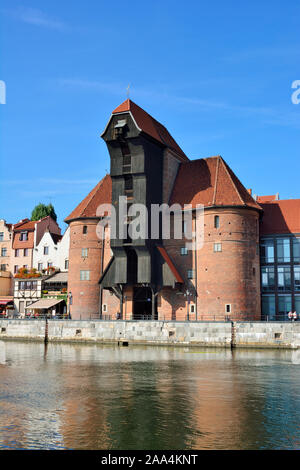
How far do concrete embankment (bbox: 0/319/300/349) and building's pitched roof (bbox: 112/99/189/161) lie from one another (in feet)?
65.3

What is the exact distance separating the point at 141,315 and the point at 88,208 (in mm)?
15198

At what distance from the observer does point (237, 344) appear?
143 feet

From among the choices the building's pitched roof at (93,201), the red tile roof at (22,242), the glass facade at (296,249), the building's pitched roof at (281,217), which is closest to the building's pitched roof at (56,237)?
the red tile roof at (22,242)

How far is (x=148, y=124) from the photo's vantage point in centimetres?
5381

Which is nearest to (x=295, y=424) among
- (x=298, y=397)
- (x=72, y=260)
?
(x=298, y=397)

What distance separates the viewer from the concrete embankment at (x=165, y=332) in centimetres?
4266

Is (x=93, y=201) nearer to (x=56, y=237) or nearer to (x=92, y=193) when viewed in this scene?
(x=92, y=193)

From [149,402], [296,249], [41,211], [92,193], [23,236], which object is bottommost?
[149,402]

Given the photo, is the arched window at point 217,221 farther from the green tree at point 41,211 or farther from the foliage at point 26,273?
the green tree at point 41,211

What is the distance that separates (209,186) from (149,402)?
115 ft

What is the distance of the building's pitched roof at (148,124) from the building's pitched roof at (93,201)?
8997 millimetres

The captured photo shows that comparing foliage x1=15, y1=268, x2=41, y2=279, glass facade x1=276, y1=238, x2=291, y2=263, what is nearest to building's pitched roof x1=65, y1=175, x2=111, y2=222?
foliage x1=15, y1=268, x2=41, y2=279

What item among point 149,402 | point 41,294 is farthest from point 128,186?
point 149,402

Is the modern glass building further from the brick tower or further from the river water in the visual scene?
the brick tower
